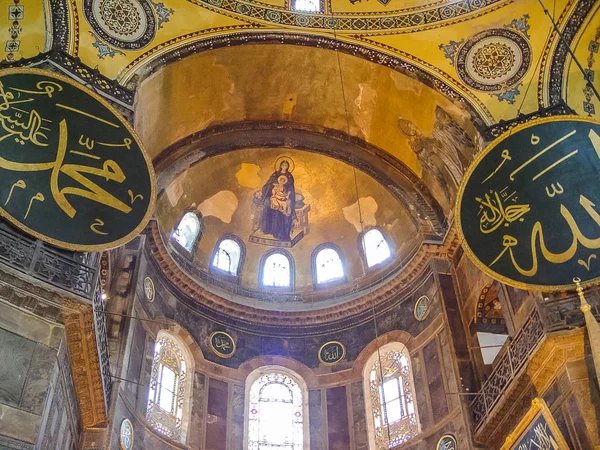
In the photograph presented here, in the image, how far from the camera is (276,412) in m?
13.1

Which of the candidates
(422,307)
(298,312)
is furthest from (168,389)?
(422,307)

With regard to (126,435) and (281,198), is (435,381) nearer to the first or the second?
(126,435)

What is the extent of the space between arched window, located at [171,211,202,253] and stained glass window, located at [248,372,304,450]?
2.97 meters

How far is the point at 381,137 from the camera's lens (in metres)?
14.5

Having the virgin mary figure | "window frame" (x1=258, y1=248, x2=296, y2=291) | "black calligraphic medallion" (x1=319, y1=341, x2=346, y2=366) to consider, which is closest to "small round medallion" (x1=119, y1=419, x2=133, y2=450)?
"black calligraphic medallion" (x1=319, y1=341, x2=346, y2=366)

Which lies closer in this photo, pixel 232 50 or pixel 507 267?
pixel 507 267

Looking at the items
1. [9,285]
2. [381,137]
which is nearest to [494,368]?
[381,137]

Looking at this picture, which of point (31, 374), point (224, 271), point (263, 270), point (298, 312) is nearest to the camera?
point (31, 374)

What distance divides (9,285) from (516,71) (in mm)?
8903

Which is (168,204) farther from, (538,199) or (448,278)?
(538,199)

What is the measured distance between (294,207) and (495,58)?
5049 millimetres

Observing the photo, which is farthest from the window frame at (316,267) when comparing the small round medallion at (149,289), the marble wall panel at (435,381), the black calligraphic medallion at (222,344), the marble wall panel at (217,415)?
the small round medallion at (149,289)

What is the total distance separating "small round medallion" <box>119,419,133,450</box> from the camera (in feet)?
34.0

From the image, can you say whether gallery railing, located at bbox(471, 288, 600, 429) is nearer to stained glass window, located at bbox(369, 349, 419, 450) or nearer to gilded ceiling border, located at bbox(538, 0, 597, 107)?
stained glass window, located at bbox(369, 349, 419, 450)
